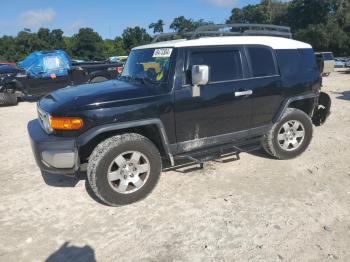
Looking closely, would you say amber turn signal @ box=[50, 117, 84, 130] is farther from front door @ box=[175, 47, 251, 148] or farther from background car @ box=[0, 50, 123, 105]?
background car @ box=[0, 50, 123, 105]

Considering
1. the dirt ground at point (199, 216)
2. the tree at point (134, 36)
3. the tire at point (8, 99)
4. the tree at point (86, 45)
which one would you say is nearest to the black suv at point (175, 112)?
the dirt ground at point (199, 216)

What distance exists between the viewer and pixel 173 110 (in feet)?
14.2

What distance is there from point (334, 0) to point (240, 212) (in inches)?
2517

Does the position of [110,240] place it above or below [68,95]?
below

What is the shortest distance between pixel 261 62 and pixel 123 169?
258cm

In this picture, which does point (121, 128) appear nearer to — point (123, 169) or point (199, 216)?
point (123, 169)

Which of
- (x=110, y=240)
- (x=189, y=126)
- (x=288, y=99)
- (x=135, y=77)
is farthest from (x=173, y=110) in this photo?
(x=288, y=99)

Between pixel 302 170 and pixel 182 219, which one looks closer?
pixel 182 219

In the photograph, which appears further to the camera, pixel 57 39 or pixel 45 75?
pixel 57 39

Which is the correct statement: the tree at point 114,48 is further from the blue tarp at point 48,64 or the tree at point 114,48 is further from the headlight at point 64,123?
the headlight at point 64,123

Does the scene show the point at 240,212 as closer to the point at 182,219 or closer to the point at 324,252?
the point at 182,219

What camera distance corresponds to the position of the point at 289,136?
5.55 meters

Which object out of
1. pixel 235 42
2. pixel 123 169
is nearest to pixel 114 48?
pixel 235 42

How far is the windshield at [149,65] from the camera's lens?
4.46m
